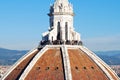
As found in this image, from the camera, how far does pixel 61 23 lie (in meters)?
55.9

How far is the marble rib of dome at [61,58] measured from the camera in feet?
167

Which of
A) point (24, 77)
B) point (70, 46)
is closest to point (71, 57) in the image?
point (70, 46)

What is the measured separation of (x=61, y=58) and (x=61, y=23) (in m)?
5.44

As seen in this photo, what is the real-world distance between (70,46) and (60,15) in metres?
4.17

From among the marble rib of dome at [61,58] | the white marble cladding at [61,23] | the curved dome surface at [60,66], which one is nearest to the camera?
the curved dome surface at [60,66]

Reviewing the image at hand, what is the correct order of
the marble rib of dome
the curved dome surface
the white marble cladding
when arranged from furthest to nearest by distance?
the white marble cladding, the marble rib of dome, the curved dome surface

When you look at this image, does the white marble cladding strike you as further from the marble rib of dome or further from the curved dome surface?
the curved dome surface

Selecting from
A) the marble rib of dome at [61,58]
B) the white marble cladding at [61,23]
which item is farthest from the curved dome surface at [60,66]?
the white marble cladding at [61,23]

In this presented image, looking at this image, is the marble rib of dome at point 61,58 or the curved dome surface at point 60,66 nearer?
the curved dome surface at point 60,66

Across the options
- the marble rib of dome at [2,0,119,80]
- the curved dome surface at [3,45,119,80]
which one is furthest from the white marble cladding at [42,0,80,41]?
the curved dome surface at [3,45,119,80]

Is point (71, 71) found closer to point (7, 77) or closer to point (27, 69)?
point (27, 69)

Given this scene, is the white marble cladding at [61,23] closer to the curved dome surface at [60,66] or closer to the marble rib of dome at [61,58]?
the marble rib of dome at [61,58]

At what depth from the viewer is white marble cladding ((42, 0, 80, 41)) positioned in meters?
55.5

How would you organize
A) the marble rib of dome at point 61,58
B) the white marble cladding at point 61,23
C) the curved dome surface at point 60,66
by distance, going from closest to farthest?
the curved dome surface at point 60,66, the marble rib of dome at point 61,58, the white marble cladding at point 61,23
